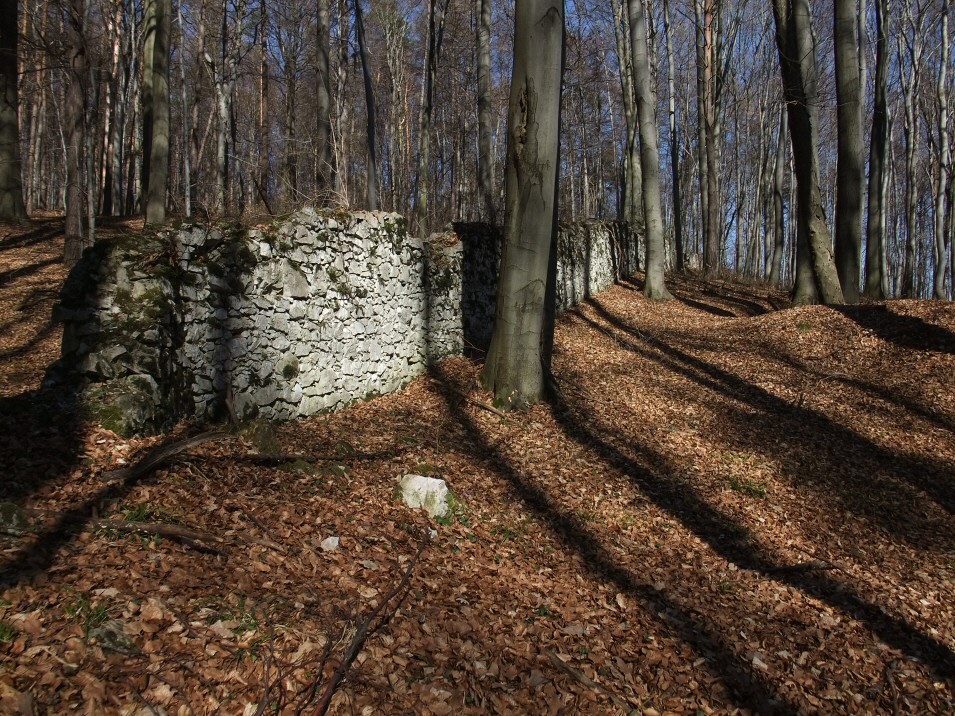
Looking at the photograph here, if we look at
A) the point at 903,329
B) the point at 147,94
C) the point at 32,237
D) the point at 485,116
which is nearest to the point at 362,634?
the point at 903,329

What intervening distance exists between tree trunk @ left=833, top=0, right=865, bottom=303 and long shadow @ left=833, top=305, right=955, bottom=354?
1.46m

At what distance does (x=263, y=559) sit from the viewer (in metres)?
3.56

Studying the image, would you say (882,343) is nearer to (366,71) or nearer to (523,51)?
(523,51)

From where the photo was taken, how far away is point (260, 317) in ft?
19.3

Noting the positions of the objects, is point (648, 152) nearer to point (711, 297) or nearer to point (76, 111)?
point (711, 297)

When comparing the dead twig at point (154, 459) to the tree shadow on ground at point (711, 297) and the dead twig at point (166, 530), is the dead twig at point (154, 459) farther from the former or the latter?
the tree shadow on ground at point (711, 297)

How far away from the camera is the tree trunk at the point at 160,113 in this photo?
1114 cm

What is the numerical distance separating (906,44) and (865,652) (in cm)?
2183

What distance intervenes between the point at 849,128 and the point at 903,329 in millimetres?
4200

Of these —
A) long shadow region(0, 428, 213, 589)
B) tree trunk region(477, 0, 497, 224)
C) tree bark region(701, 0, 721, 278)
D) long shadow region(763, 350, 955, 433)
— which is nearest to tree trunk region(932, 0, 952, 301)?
tree bark region(701, 0, 721, 278)

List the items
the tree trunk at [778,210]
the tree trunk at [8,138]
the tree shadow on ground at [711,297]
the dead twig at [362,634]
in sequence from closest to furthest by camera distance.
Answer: the dead twig at [362,634] → the tree trunk at [8,138] → the tree shadow on ground at [711,297] → the tree trunk at [778,210]

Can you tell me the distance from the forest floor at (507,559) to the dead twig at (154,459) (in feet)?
0.22

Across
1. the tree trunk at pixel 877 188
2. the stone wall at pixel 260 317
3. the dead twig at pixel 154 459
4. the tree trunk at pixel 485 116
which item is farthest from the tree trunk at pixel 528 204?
the tree trunk at pixel 877 188

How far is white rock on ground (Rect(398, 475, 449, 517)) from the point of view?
15.8 ft
